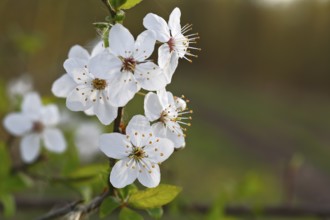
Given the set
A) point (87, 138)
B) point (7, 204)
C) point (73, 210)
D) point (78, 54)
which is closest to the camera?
point (73, 210)

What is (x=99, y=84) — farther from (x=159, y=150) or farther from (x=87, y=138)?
(x=87, y=138)

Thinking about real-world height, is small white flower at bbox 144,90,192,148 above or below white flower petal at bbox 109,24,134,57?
below

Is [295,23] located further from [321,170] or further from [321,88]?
[321,170]

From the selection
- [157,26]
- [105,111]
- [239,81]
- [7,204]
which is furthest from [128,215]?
[239,81]

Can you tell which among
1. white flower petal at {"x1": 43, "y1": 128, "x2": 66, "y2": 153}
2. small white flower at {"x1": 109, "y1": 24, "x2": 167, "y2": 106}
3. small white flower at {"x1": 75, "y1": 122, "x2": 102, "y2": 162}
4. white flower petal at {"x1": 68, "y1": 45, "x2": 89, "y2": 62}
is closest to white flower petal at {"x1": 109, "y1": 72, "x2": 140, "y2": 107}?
small white flower at {"x1": 109, "y1": 24, "x2": 167, "y2": 106}

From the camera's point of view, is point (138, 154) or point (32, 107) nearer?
point (138, 154)

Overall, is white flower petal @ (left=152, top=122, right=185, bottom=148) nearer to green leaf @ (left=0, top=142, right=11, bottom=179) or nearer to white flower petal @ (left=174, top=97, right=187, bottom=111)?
white flower petal @ (left=174, top=97, right=187, bottom=111)

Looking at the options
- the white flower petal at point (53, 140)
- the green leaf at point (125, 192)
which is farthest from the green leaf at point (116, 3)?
the white flower petal at point (53, 140)
